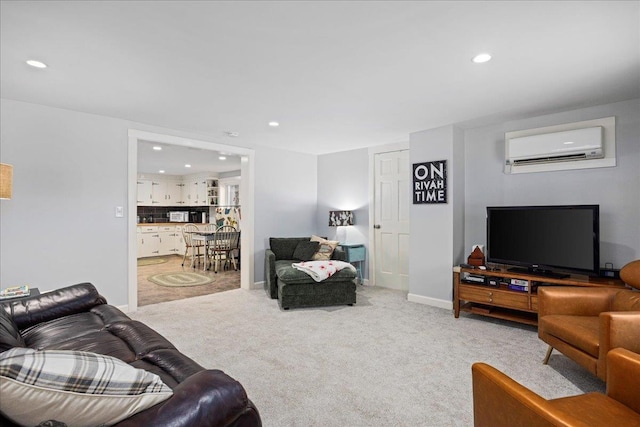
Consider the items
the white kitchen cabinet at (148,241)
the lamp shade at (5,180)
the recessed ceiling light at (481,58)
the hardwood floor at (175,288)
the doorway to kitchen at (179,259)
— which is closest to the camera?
the recessed ceiling light at (481,58)

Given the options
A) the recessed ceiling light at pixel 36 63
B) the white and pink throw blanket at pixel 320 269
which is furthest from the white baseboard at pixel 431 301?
the recessed ceiling light at pixel 36 63

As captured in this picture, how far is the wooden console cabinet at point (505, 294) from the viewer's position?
125 inches

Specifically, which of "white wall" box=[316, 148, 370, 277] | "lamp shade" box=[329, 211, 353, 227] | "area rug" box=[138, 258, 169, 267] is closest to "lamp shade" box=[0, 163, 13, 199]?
"lamp shade" box=[329, 211, 353, 227]

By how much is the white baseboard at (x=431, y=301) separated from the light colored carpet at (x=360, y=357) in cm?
11

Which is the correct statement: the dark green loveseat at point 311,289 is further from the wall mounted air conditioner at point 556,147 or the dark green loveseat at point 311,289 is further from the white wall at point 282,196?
the wall mounted air conditioner at point 556,147

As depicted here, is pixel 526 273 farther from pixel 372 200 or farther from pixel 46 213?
pixel 46 213

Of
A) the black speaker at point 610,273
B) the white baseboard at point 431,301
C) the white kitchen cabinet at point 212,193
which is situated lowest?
the white baseboard at point 431,301

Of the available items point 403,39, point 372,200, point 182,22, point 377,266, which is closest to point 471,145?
point 372,200

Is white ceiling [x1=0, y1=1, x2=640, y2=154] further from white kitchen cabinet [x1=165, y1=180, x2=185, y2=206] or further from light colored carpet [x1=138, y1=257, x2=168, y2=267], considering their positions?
white kitchen cabinet [x1=165, y1=180, x2=185, y2=206]

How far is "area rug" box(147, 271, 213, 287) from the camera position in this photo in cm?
572

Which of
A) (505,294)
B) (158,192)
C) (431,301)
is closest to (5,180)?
(431,301)

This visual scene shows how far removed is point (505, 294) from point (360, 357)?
1.77 meters

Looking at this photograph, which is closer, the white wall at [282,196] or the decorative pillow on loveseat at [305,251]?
the decorative pillow on loveseat at [305,251]

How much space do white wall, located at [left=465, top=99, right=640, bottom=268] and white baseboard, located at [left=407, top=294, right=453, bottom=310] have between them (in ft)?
2.79
